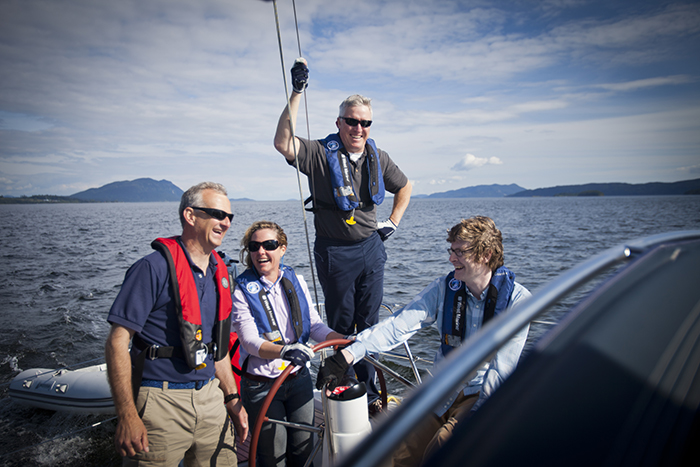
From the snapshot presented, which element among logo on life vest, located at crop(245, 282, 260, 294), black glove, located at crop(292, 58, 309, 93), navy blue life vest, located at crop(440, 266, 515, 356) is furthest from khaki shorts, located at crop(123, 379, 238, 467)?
black glove, located at crop(292, 58, 309, 93)

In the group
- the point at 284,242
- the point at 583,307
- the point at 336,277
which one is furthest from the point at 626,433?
the point at 336,277

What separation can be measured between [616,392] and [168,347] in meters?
2.06

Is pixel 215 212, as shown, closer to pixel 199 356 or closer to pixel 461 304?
pixel 199 356

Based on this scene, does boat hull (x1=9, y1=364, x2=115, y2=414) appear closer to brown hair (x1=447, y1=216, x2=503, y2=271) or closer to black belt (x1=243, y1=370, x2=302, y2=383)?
black belt (x1=243, y1=370, x2=302, y2=383)

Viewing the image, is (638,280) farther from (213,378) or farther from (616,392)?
(213,378)

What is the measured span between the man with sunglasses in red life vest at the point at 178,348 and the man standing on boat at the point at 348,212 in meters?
1.07

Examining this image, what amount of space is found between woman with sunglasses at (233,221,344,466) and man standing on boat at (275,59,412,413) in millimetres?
574

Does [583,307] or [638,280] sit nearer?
[583,307]

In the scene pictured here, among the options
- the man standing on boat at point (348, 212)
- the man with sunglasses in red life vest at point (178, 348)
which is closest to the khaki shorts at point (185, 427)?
the man with sunglasses in red life vest at point (178, 348)

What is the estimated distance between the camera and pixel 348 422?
2.03 m

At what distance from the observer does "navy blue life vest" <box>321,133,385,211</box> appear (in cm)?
337

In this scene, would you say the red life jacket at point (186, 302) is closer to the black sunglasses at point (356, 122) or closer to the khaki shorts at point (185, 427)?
the khaki shorts at point (185, 427)

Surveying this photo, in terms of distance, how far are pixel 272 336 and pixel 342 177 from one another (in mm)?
1455

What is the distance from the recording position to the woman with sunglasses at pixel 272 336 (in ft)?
8.52
